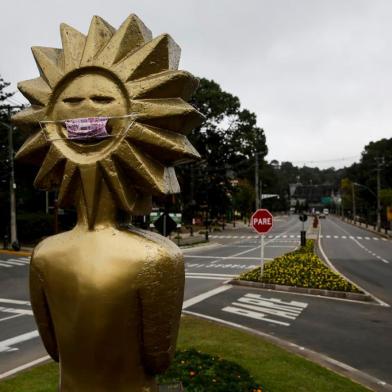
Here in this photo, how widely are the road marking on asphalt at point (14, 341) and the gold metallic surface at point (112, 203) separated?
6262 mm

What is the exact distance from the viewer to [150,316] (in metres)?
3.23

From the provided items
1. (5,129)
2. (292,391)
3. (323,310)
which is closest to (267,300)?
(323,310)

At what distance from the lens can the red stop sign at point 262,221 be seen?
16.4 m

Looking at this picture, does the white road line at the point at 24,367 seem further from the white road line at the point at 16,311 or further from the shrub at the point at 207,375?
the white road line at the point at 16,311

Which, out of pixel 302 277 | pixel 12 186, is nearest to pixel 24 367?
pixel 302 277

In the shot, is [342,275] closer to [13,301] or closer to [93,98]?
[13,301]

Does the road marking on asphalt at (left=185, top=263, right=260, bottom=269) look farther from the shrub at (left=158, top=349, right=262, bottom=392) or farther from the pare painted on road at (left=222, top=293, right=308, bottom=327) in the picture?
the shrub at (left=158, top=349, right=262, bottom=392)

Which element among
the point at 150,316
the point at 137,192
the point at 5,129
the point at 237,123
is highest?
the point at 237,123

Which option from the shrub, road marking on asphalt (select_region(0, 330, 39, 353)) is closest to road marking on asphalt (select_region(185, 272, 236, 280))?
road marking on asphalt (select_region(0, 330, 39, 353))

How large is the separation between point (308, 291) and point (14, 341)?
28.6ft

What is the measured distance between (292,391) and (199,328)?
11.9 feet

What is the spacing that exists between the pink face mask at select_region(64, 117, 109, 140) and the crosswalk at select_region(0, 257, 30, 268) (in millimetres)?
20173

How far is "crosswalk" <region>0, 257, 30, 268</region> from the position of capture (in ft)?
72.9

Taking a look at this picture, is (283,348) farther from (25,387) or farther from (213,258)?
(213,258)
